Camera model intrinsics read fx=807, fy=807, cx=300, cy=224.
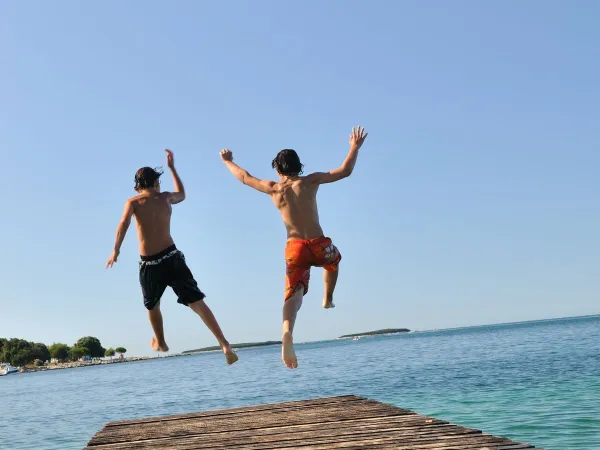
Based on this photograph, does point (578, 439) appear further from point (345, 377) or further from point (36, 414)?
point (36, 414)

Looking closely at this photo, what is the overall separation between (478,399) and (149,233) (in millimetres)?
26493

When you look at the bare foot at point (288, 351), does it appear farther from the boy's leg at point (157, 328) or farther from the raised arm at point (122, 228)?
the raised arm at point (122, 228)

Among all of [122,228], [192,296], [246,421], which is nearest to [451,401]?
[246,421]

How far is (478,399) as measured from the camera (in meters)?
33.9

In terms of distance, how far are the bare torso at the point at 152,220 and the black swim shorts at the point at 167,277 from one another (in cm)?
11

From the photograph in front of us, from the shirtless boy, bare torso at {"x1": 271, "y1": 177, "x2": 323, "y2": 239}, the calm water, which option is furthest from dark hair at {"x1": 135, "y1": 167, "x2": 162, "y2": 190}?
the calm water

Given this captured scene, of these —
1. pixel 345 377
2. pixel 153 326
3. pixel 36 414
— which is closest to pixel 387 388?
pixel 345 377

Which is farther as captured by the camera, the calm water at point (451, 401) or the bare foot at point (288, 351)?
the calm water at point (451, 401)

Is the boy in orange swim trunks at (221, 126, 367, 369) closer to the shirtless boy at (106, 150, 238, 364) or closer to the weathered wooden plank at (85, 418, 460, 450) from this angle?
the weathered wooden plank at (85, 418, 460, 450)

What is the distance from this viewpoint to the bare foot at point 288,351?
9.43 meters

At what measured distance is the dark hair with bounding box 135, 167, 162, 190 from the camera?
10047 mm

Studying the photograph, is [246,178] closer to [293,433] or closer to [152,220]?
[152,220]

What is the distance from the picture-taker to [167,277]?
1020cm

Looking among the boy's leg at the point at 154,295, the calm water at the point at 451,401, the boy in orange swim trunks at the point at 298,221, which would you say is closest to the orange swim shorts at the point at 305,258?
the boy in orange swim trunks at the point at 298,221
